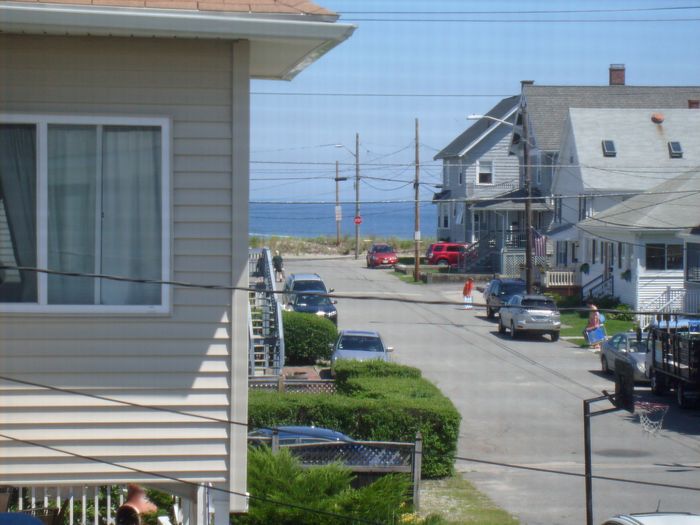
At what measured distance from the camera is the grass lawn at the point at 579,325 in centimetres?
3638

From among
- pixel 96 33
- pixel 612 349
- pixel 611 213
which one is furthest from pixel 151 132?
pixel 611 213

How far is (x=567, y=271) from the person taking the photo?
4816 centimetres

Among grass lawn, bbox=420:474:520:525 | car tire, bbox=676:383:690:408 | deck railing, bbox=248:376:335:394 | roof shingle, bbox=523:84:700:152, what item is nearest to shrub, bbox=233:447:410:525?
grass lawn, bbox=420:474:520:525

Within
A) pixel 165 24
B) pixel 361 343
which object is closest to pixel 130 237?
pixel 165 24

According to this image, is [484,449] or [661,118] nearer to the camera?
[484,449]

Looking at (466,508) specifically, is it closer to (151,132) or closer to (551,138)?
(151,132)

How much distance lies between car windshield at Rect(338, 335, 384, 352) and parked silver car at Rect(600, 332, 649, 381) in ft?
21.0

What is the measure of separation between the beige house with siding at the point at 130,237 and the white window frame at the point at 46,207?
1 cm

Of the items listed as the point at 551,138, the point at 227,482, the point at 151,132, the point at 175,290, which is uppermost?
the point at 551,138

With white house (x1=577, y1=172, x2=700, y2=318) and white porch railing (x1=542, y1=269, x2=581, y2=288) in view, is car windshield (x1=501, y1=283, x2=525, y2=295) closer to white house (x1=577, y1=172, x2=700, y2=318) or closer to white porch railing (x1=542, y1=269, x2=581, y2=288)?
white house (x1=577, y1=172, x2=700, y2=318)

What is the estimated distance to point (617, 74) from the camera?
59188 millimetres

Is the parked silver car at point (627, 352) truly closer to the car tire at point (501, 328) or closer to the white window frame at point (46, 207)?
the car tire at point (501, 328)

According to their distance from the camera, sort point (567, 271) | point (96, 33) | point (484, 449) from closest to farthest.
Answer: point (96, 33) < point (484, 449) < point (567, 271)

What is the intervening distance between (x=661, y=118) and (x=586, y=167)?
5419mm
